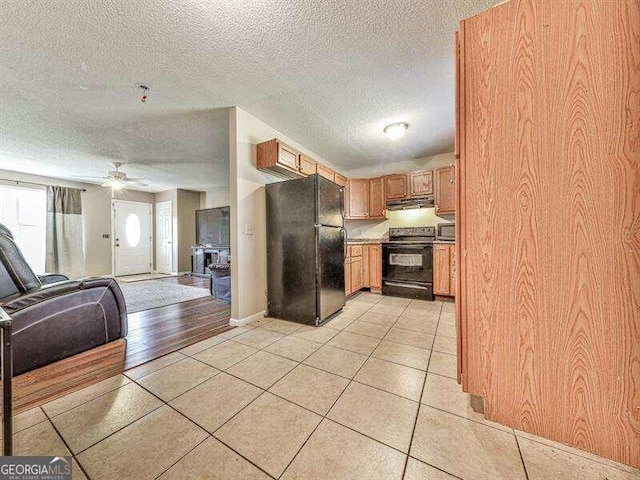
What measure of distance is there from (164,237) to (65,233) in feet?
6.79

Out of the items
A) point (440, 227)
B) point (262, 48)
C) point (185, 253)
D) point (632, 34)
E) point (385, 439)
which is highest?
point (262, 48)

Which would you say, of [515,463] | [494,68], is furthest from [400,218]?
[515,463]

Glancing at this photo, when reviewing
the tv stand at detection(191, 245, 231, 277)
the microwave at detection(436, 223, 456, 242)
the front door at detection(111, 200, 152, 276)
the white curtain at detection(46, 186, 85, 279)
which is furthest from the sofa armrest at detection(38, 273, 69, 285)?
the microwave at detection(436, 223, 456, 242)

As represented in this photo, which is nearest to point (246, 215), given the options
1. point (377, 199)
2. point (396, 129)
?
point (396, 129)

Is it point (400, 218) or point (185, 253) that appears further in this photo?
point (185, 253)

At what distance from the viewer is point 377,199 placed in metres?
4.58

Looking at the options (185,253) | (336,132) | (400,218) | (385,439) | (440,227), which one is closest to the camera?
(385,439)

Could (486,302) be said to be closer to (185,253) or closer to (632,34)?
(632,34)

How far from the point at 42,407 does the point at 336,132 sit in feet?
12.1

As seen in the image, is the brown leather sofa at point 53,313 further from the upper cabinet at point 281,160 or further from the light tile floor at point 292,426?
the upper cabinet at point 281,160

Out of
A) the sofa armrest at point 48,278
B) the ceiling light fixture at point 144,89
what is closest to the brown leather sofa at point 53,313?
the sofa armrest at point 48,278

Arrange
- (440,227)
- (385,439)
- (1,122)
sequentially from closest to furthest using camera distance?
(385,439) → (1,122) → (440,227)

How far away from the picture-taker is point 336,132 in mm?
3324

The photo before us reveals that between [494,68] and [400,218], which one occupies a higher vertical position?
[494,68]
